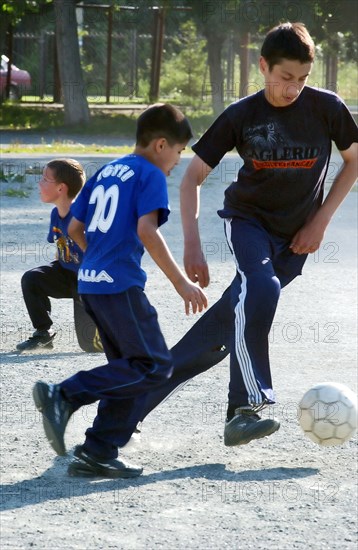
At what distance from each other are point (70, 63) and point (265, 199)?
1900cm

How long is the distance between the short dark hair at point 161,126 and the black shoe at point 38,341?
2.42 meters

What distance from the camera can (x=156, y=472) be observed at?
14.7ft

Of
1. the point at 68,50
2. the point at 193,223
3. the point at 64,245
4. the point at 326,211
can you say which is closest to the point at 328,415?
the point at 326,211

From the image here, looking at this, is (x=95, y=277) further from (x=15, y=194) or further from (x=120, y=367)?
(x=15, y=194)

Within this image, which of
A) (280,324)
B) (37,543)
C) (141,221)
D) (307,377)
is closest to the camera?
(37,543)

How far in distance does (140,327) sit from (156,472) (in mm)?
652

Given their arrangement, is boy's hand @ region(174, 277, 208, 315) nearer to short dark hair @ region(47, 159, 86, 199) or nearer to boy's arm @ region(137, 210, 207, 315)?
boy's arm @ region(137, 210, 207, 315)

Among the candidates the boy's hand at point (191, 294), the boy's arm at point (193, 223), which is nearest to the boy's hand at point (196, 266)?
the boy's arm at point (193, 223)

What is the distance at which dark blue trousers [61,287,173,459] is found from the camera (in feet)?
14.0

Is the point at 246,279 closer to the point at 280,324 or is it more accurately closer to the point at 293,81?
the point at 293,81

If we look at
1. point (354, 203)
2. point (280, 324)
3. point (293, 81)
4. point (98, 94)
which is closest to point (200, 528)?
point (293, 81)

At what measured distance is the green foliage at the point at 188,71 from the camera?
118 feet

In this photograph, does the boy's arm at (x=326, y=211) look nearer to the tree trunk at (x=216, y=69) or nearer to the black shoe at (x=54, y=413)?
the black shoe at (x=54, y=413)

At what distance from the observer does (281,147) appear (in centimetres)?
469
